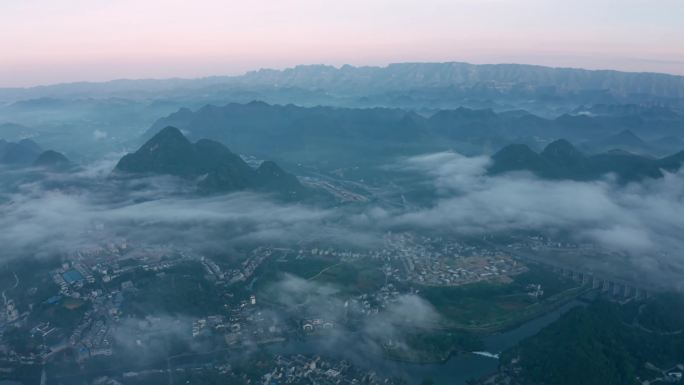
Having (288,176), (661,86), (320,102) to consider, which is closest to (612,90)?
(661,86)

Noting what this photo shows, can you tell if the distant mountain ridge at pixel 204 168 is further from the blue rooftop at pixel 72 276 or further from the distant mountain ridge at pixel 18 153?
the distant mountain ridge at pixel 18 153

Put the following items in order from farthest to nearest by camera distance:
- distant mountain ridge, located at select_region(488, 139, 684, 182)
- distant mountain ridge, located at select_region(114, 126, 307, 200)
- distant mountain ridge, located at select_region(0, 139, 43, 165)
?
1. distant mountain ridge, located at select_region(0, 139, 43, 165)
2. distant mountain ridge, located at select_region(488, 139, 684, 182)
3. distant mountain ridge, located at select_region(114, 126, 307, 200)

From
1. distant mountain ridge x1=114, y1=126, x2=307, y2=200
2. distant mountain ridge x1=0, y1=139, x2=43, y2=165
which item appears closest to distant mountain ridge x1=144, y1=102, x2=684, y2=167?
distant mountain ridge x1=0, y1=139, x2=43, y2=165

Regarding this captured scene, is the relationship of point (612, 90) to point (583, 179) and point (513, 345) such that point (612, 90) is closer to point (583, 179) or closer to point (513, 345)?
point (583, 179)

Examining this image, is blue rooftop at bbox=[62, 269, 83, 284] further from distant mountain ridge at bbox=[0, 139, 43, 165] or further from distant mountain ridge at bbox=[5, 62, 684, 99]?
distant mountain ridge at bbox=[5, 62, 684, 99]

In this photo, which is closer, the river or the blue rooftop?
the river

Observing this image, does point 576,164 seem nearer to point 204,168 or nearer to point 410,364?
point 204,168
